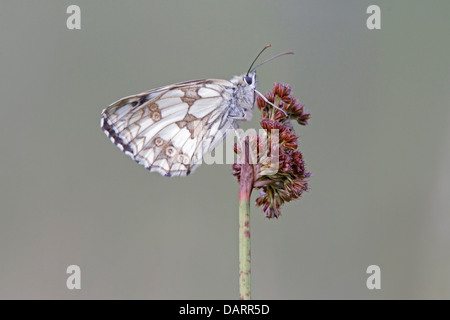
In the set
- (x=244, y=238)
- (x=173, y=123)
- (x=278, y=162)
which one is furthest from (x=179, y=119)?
(x=244, y=238)

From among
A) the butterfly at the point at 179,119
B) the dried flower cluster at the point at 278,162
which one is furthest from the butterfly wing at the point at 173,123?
the dried flower cluster at the point at 278,162

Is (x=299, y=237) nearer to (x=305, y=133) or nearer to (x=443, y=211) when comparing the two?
(x=305, y=133)

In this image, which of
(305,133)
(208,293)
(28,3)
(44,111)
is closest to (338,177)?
(305,133)

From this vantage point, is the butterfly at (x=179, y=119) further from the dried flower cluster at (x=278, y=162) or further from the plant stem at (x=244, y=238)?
the plant stem at (x=244, y=238)

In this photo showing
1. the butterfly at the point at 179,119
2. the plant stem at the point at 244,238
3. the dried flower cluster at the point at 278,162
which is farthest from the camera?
the butterfly at the point at 179,119

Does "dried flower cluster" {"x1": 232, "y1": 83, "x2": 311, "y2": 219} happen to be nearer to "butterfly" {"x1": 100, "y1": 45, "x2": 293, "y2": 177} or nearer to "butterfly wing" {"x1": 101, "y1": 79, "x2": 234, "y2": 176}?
"butterfly" {"x1": 100, "y1": 45, "x2": 293, "y2": 177}

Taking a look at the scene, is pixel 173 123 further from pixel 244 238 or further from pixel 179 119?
pixel 244 238

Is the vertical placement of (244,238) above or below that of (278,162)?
below
